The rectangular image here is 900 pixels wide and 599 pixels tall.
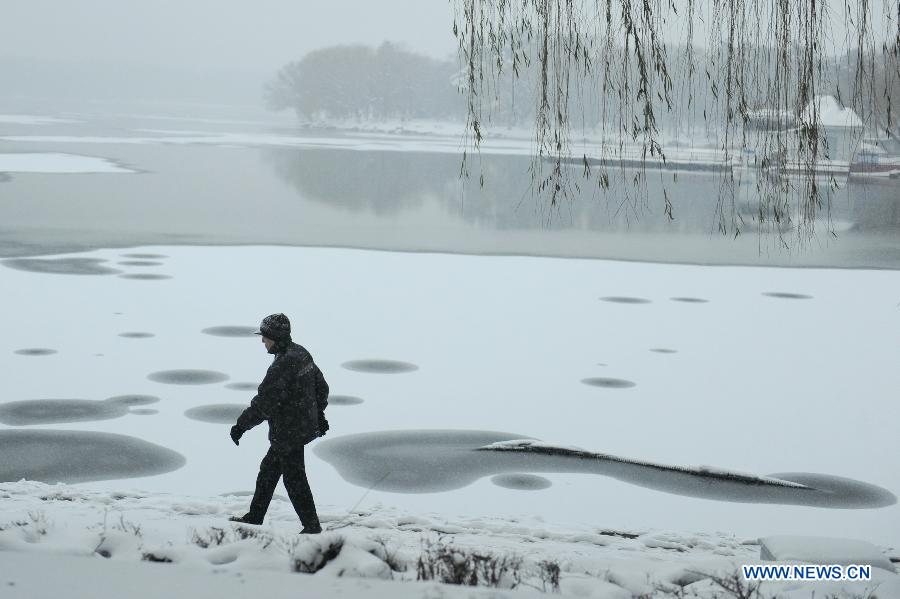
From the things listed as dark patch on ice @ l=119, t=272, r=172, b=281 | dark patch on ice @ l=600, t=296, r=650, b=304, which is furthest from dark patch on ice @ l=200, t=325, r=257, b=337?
dark patch on ice @ l=600, t=296, r=650, b=304

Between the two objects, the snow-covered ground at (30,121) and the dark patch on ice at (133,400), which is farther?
the snow-covered ground at (30,121)

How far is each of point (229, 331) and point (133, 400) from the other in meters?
3.30

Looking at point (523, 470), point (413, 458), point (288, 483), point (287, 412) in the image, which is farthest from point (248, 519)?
point (523, 470)

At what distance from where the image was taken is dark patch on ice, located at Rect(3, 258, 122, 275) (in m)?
16.9

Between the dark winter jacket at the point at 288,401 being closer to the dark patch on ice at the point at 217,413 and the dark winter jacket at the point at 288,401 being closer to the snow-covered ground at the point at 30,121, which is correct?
the dark patch on ice at the point at 217,413

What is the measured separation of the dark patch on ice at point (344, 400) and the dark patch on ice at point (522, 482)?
2245 millimetres

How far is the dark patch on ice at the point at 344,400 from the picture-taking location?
9969mm

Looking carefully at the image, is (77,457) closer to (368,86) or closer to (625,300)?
(625,300)

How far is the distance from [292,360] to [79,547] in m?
1.72

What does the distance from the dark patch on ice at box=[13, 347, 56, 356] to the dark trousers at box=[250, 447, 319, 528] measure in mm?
5976

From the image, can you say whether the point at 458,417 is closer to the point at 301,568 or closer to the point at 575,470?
the point at 575,470

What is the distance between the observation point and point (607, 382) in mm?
11148

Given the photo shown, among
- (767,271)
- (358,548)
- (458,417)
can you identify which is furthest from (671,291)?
(358,548)

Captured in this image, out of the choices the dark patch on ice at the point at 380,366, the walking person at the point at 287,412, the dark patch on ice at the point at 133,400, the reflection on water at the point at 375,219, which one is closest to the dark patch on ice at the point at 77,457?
the dark patch on ice at the point at 133,400
